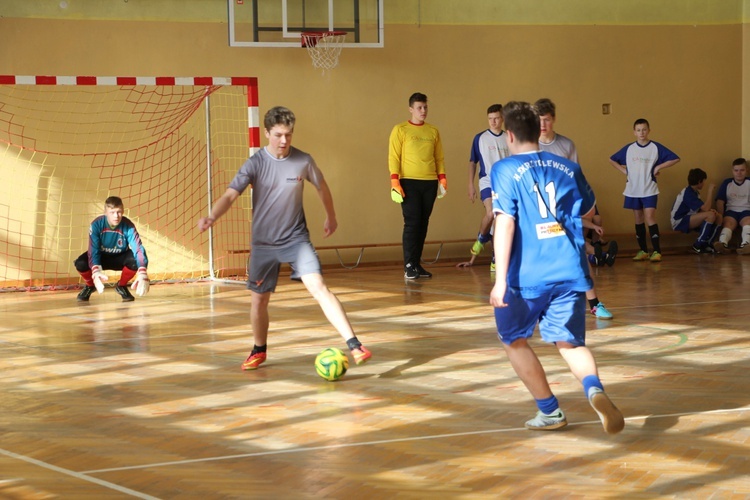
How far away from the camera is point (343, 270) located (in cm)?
1343

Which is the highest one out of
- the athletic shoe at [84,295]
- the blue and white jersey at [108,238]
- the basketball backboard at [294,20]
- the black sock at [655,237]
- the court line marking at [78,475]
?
the basketball backboard at [294,20]

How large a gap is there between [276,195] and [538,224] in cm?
230

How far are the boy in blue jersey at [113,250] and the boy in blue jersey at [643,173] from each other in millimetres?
7069

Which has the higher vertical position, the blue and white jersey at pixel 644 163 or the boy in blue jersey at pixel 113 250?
the blue and white jersey at pixel 644 163

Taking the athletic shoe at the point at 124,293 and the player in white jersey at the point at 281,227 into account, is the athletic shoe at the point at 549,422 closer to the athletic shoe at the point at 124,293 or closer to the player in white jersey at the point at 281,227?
the player in white jersey at the point at 281,227

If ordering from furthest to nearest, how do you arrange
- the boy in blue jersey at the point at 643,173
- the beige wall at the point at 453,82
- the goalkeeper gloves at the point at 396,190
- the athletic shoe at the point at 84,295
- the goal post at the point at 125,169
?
the boy in blue jersey at the point at 643,173, the beige wall at the point at 453,82, the goal post at the point at 125,169, the goalkeeper gloves at the point at 396,190, the athletic shoe at the point at 84,295

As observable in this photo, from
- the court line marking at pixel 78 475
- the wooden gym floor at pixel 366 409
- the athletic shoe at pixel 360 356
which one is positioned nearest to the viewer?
the court line marking at pixel 78 475

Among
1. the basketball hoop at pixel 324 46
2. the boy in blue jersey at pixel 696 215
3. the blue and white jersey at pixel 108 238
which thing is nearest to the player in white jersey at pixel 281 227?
the blue and white jersey at pixel 108 238

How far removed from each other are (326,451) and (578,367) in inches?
48.5

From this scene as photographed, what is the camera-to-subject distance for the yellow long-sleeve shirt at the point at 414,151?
11859 mm

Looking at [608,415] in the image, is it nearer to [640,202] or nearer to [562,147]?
[562,147]

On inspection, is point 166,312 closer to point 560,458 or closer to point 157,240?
point 157,240

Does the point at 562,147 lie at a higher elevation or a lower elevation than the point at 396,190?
higher

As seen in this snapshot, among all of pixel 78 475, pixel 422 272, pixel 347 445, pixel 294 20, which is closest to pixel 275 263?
pixel 347 445
